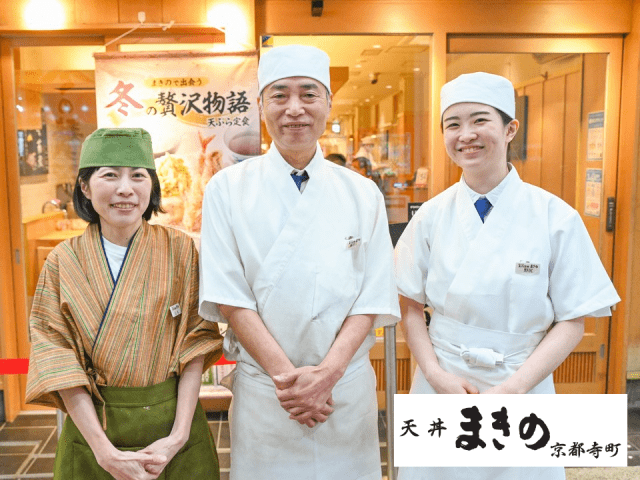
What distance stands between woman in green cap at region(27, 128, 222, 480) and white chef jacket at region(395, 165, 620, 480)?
78 cm

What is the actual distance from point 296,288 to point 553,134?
9.30ft

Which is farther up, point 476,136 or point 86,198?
point 476,136

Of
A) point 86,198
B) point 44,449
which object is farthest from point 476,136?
point 44,449

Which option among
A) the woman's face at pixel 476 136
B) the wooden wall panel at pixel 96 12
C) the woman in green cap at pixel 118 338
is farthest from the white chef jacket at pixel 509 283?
the wooden wall panel at pixel 96 12

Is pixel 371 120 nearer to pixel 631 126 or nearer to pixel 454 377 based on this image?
pixel 631 126

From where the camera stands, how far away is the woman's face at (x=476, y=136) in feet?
5.62

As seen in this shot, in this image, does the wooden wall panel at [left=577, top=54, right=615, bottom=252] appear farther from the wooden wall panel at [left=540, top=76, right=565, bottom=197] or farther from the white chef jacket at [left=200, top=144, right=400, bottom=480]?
the white chef jacket at [left=200, top=144, right=400, bottom=480]

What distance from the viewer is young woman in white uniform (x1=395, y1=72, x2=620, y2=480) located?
1729 mm

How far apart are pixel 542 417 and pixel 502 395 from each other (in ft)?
0.42

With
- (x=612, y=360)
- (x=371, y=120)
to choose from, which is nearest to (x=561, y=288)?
(x=371, y=120)

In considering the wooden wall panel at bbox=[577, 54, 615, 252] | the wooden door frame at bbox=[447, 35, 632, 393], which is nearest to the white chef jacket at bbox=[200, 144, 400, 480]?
the wooden door frame at bbox=[447, 35, 632, 393]

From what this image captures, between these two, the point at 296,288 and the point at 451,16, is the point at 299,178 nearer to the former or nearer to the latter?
the point at 296,288

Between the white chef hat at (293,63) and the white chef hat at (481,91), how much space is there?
0.41 m

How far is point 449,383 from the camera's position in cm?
175
